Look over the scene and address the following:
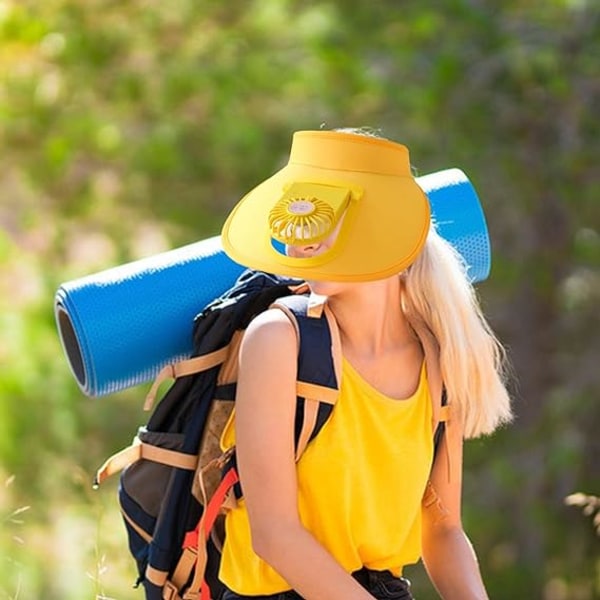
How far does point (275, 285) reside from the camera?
199 centimetres

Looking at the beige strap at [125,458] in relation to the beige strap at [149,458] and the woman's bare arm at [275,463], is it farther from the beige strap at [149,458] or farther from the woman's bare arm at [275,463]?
the woman's bare arm at [275,463]

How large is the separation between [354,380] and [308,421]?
9cm

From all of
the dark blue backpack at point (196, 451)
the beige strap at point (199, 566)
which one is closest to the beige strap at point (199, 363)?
the dark blue backpack at point (196, 451)

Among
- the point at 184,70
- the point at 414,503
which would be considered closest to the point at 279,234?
the point at 414,503

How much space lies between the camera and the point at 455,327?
6.37 feet

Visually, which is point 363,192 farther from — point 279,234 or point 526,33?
point 526,33

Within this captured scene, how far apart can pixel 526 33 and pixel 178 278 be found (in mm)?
5994

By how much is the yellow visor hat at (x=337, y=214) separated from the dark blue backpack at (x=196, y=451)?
0.10 m

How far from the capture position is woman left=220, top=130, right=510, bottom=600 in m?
1.78

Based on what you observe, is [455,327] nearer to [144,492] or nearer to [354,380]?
[354,380]

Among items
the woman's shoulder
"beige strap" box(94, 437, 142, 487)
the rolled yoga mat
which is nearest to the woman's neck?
the woman's shoulder

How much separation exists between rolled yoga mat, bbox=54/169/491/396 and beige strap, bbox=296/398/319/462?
312 mm

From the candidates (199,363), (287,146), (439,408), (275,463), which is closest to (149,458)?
(199,363)

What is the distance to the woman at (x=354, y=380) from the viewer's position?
1.78 meters
